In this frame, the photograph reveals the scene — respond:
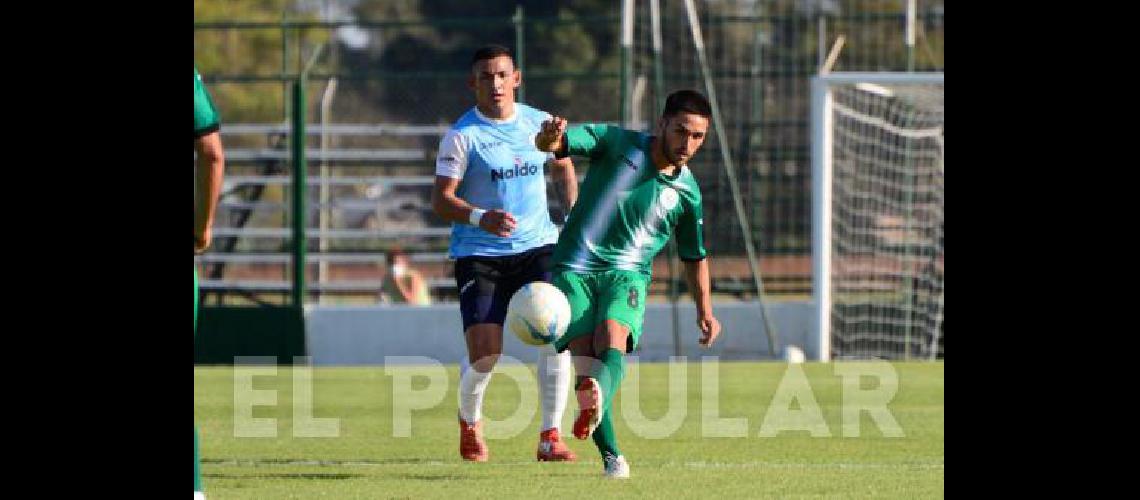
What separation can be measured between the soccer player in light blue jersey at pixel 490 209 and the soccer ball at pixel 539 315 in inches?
46.8

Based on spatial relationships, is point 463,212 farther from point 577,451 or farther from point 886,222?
point 886,222

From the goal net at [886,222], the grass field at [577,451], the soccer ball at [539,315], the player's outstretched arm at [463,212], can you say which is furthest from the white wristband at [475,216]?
the goal net at [886,222]

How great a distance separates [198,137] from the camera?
758cm

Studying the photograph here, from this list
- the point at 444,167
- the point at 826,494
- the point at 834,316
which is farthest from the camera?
the point at 834,316

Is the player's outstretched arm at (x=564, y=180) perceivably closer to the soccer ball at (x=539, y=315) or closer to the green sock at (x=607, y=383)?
the soccer ball at (x=539, y=315)

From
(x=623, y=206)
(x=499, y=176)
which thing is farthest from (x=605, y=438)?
(x=499, y=176)

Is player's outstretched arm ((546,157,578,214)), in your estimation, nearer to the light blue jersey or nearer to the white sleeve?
the light blue jersey

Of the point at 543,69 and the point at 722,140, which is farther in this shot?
the point at 543,69

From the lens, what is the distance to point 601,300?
10016mm

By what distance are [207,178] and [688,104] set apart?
2.89 metres

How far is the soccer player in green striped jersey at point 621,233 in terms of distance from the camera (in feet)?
32.5
